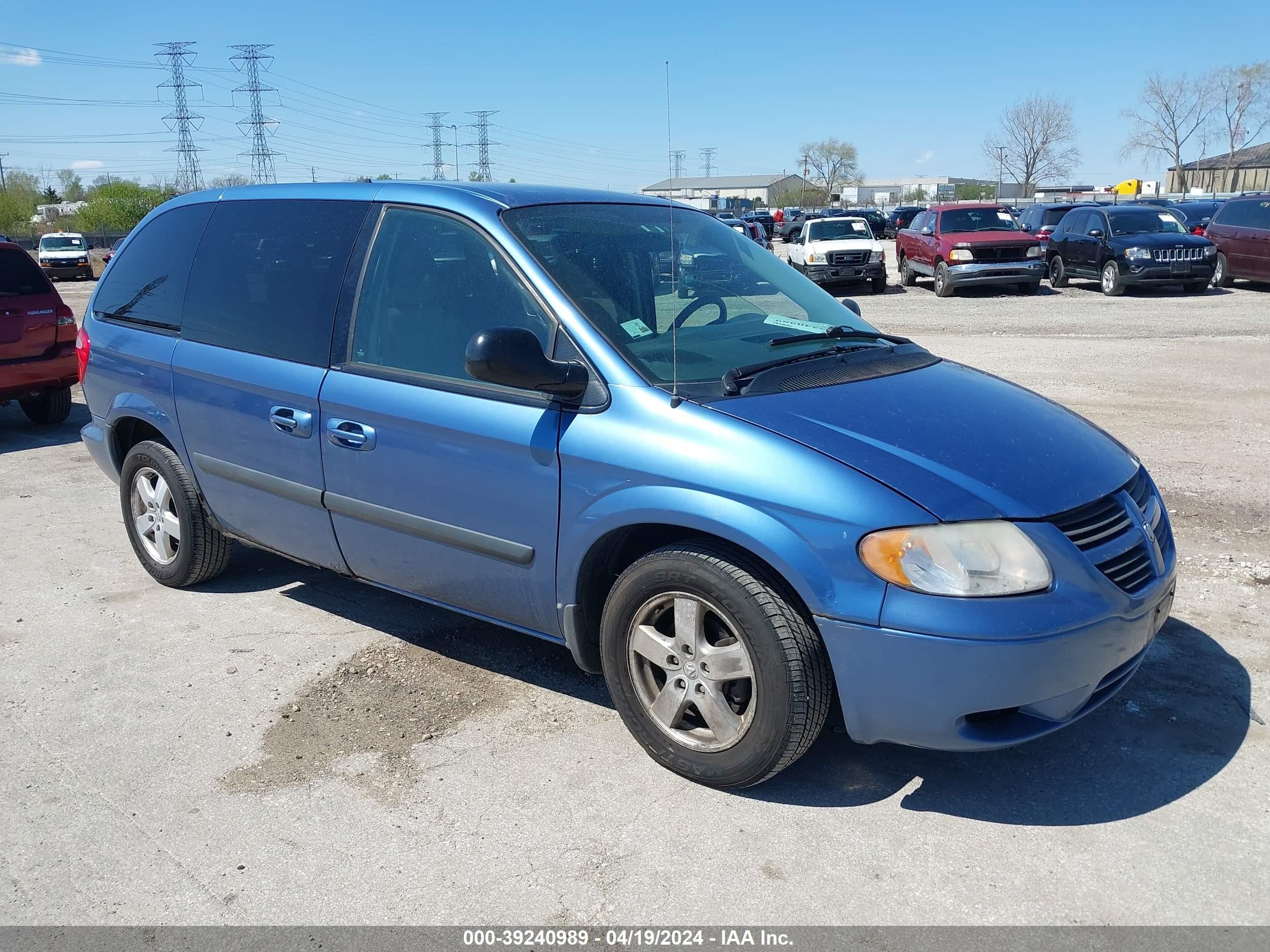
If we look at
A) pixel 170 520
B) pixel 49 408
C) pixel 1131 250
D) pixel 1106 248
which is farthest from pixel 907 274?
pixel 170 520

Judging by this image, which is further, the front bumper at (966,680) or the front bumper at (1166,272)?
the front bumper at (1166,272)

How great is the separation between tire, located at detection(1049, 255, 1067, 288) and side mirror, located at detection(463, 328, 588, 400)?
21026mm

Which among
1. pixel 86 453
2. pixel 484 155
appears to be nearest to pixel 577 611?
pixel 86 453

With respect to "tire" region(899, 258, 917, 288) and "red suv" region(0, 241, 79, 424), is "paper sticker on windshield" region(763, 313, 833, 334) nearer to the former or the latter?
"red suv" region(0, 241, 79, 424)

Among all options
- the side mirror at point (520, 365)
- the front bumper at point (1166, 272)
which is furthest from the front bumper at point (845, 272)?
the side mirror at point (520, 365)

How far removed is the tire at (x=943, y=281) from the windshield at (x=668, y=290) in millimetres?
17143

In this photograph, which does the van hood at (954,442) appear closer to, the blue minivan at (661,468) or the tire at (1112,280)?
the blue minivan at (661,468)

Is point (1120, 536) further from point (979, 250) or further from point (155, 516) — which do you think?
point (979, 250)

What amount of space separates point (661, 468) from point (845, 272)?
64.9 ft

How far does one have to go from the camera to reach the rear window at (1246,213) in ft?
63.5

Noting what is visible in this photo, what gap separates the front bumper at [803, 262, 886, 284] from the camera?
21.8 m

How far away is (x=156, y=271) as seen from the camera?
5.13 m

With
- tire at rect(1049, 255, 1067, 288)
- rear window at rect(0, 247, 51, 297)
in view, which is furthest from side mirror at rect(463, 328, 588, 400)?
tire at rect(1049, 255, 1067, 288)

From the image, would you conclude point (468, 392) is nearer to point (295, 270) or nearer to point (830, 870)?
point (295, 270)
